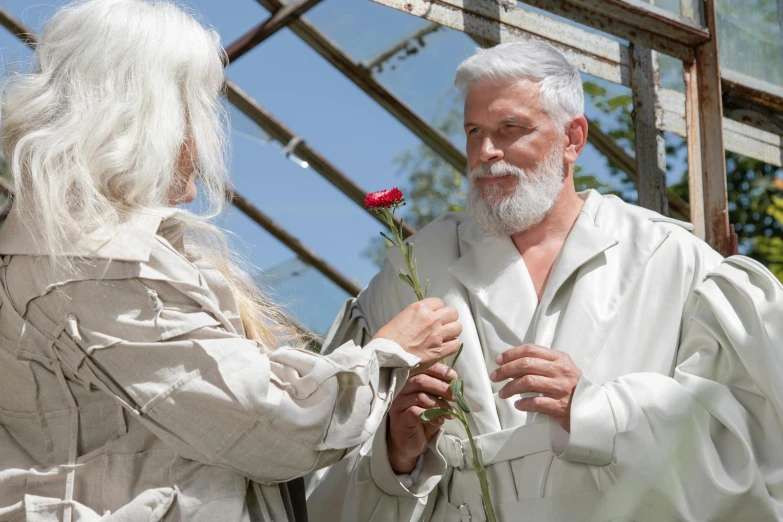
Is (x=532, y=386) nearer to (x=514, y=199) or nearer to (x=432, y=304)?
(x=432, y=304)

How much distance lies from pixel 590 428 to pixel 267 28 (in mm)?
2868

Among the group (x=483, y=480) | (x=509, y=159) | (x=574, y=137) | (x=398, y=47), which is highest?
(x=398, y=47)

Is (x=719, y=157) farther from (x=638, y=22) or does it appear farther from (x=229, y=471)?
(x=229, y=471)

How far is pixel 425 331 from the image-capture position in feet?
7.46

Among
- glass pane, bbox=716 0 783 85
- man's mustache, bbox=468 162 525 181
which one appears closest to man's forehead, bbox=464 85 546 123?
man's mustache, bbox=468 162 525 181

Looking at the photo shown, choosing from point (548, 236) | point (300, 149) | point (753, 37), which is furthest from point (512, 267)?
point (300, 149)

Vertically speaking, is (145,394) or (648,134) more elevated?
(648,134)

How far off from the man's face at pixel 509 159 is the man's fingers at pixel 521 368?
0.67 meters

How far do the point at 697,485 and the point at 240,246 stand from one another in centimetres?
121

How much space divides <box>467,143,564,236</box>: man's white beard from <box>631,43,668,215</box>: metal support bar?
1.21m

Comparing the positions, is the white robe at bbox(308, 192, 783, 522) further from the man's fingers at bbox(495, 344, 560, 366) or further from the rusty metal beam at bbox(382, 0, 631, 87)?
the rusty metal beam at bbox(382, 0, 631, 87)

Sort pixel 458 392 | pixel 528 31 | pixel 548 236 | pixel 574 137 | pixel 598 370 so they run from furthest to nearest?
pixel 528 31
pixel 574 137
pixel 548 236
pixel 598 370
pixel 458 392

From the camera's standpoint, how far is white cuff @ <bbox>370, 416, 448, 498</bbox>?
8.89ft

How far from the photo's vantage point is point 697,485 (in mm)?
2508
